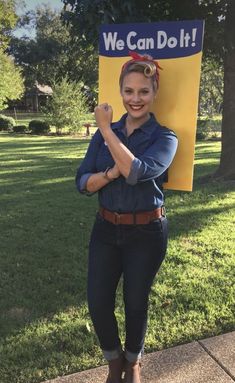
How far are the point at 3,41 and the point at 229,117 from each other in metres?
34.8

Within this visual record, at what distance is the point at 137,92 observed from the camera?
7.73 feet

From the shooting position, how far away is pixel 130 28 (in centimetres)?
276

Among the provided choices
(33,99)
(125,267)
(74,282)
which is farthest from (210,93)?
(125,267)

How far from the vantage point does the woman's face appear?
235 centimetres

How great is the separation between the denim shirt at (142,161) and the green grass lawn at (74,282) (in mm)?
1268

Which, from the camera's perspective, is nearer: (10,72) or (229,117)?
(229,117)

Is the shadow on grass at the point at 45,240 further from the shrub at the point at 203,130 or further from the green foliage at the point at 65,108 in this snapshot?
the green foliage at the point at 65,108

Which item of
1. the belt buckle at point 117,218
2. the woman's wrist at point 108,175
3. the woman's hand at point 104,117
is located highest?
the woman's hand at point 104,117

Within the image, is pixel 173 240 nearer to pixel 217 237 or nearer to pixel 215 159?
pixel 217 237

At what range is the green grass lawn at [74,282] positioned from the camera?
3.26m

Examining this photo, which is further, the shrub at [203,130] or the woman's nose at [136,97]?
the shrub at [203,130]

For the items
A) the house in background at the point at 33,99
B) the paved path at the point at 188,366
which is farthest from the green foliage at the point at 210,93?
the paved path at the point at 188,366

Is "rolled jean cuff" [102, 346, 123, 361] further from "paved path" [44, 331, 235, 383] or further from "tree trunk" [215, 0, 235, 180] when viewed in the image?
"tree trunk" [215, 0, 235, 180]

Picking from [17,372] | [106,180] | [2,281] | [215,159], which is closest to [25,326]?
[17,372]
